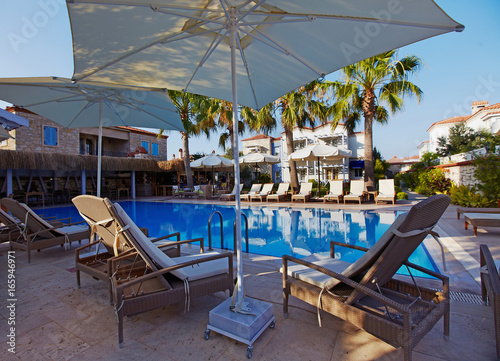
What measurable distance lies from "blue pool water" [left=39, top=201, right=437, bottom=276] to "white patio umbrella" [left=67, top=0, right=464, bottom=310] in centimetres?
331

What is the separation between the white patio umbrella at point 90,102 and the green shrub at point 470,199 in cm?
1006

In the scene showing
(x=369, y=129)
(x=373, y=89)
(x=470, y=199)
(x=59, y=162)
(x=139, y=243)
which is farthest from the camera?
(x=59, y=162)

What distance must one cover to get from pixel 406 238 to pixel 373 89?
12807 mm

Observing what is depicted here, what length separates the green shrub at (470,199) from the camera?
325 inches

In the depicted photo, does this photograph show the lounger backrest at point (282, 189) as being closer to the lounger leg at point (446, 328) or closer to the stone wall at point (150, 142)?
the lounger leg at point (446, 328)

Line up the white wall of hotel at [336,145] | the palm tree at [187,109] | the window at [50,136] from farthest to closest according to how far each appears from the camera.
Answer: the white wall of hotel at [336,145] → the window at [50,136] → the palm tree at [187,109]

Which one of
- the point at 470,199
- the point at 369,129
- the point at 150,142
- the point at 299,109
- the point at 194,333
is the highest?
the point at 150,142

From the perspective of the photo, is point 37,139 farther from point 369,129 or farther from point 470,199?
point 470,199

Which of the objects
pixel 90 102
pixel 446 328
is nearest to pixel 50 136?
pixel 90 102

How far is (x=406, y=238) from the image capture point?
5.87 ft

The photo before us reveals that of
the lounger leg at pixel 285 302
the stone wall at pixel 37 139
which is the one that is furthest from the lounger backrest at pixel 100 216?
the stone wall at pixel 37 139

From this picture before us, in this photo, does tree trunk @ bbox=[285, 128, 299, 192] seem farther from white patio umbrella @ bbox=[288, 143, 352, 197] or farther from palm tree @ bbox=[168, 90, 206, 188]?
palm tree @ bbox=[168, 90, 206, 188]

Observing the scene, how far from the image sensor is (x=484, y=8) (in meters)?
10.9

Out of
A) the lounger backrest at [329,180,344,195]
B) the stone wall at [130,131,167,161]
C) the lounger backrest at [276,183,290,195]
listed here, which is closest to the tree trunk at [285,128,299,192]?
the lounger backrest at [276,183,290,195]
